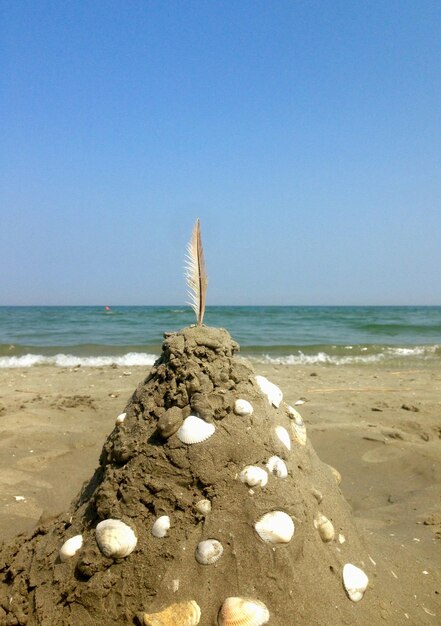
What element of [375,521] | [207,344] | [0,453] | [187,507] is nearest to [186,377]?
[207,344]

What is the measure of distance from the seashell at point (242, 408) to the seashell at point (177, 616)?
2.47 feet

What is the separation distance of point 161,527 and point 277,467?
540mm

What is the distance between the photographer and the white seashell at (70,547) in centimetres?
206

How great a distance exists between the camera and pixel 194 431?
2111 millimetres

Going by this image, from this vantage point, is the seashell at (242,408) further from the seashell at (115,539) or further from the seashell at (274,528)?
the seashell at (115,539)

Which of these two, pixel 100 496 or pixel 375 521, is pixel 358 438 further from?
pixel 100 496

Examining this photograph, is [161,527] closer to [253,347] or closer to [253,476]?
[253,476]

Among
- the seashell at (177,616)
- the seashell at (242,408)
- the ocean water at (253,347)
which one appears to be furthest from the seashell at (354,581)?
the ocean water at (253,347)

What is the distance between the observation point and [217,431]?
2141 mm

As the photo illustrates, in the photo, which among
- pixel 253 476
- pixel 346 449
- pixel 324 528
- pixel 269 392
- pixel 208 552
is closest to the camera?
pixel 208 552

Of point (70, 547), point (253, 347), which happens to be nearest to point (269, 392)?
point (70, 547)

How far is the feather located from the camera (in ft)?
8.43

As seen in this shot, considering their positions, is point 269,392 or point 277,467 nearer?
point 277,467

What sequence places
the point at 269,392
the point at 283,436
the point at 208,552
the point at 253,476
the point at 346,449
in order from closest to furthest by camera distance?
the point at 208,552 < the point at 253,476 < the point at 283,436 < the point at 269,392 < the point at 346,449
